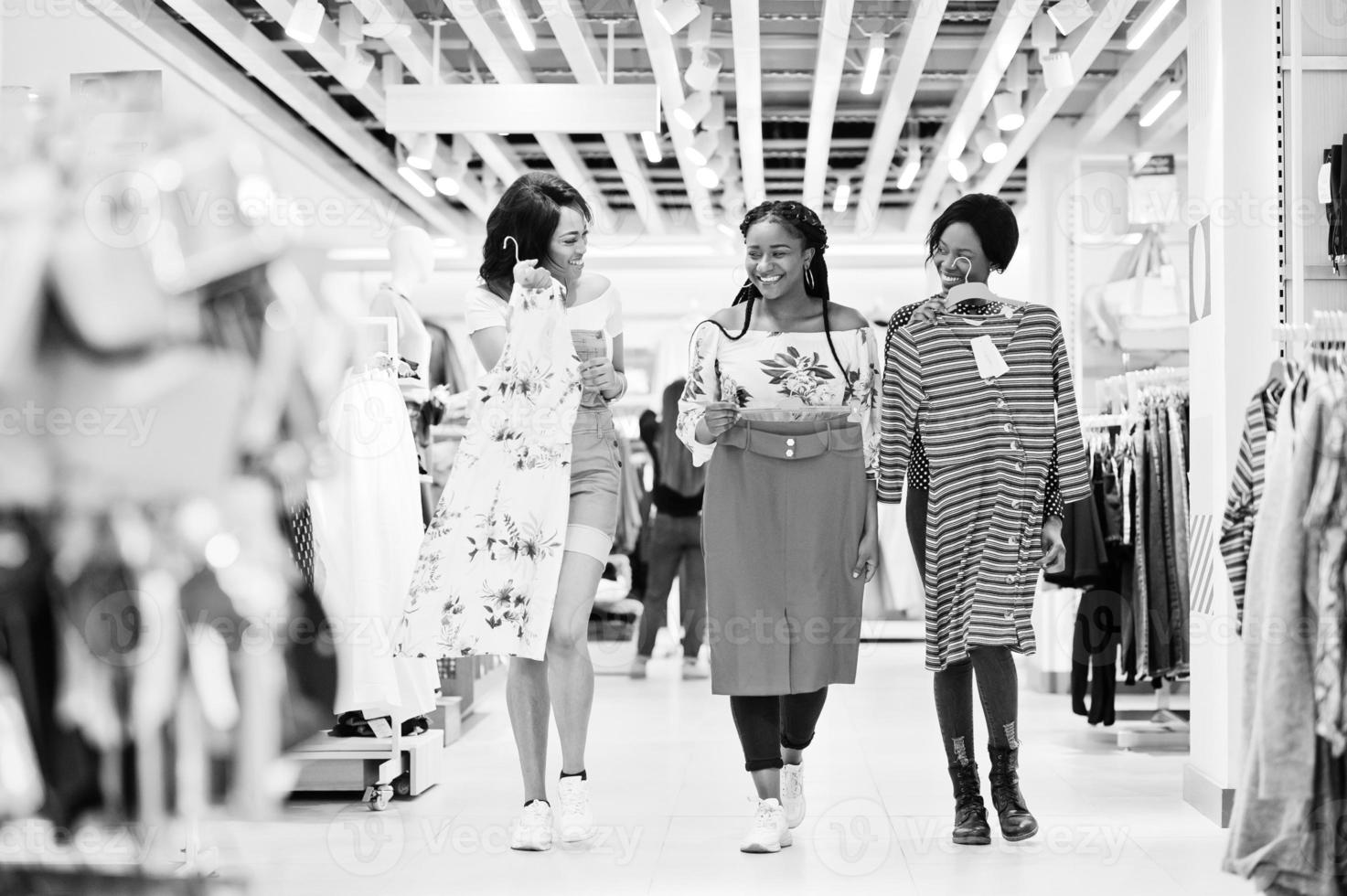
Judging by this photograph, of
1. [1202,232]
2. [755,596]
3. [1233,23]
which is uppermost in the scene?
[1233,23]

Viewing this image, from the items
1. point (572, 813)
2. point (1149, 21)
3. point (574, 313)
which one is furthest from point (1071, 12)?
point (572, 813)

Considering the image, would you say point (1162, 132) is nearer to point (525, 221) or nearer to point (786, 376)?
point (786, 376)

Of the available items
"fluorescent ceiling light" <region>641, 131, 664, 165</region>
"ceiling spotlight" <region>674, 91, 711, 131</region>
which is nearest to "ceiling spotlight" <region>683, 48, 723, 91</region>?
"ceiling spotlight" <region>674, 91, 711, 131</region>

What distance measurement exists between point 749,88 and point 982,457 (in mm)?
3140

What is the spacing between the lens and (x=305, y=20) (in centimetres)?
457

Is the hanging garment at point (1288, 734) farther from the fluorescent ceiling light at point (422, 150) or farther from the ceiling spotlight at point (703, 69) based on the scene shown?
the fluorescent ceiling light at point (422, 150)

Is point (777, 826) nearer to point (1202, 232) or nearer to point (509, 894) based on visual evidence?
point (509, 894)

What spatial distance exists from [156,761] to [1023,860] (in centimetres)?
233

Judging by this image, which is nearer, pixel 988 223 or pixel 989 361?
pixel 989 361

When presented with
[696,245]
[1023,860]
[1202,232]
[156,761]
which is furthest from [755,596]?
[696,245]

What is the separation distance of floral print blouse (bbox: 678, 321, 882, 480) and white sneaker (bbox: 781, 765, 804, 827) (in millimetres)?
705

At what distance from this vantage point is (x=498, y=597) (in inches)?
117

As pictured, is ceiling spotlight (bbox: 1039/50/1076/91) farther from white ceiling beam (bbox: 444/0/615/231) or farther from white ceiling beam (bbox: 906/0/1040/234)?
white ceiling beam (bbox: 444/0/615/231)

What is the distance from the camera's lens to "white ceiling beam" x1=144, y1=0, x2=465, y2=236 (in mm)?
4949
